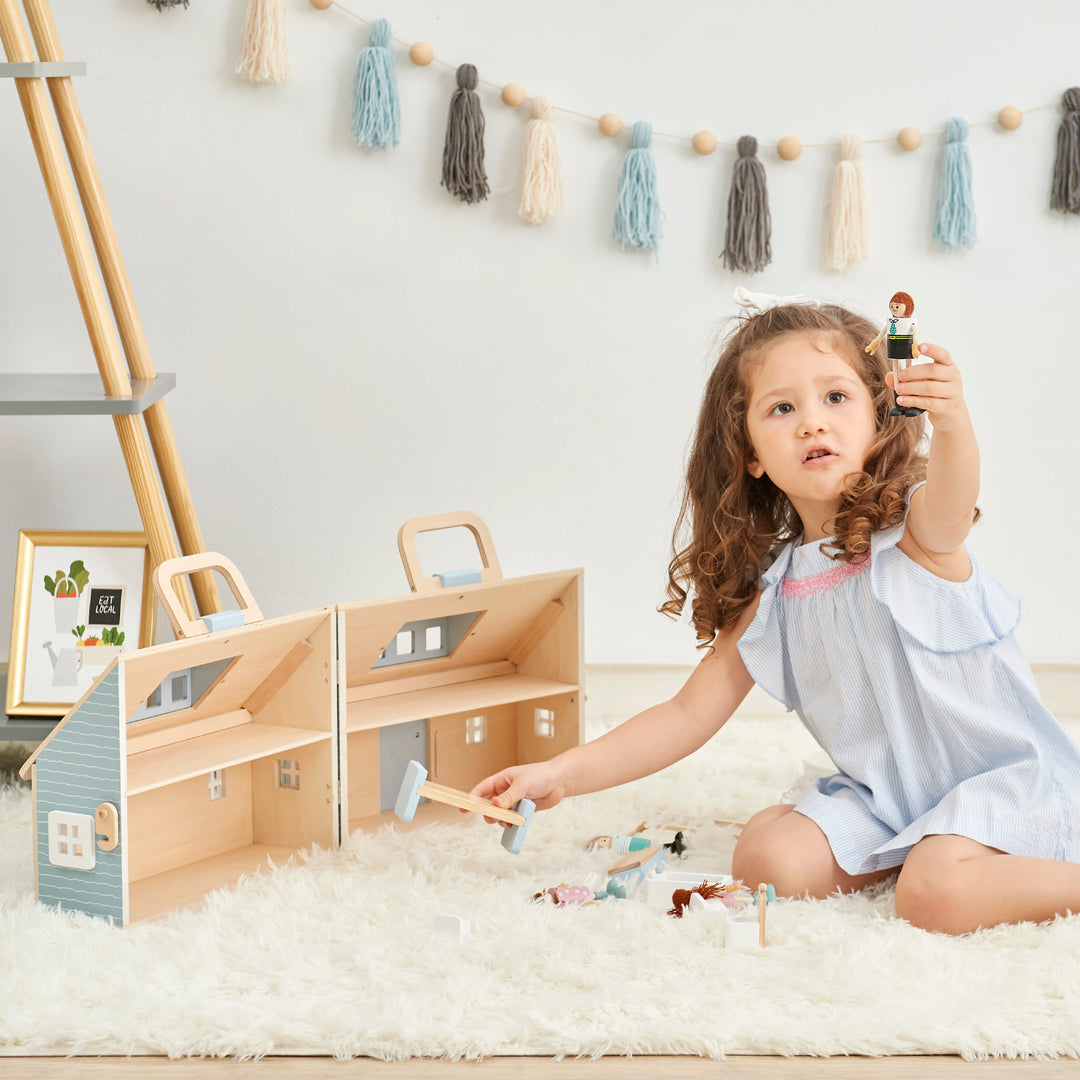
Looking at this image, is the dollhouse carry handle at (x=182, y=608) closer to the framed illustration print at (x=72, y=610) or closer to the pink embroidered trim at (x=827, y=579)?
the framed illustration print at (x=72, y=610)

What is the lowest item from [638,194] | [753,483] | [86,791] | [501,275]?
[86,791]

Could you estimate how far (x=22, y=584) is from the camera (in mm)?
1452

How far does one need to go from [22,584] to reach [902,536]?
1006 mm

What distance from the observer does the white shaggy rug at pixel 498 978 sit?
2.62 ft

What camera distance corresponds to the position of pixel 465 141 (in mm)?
1604

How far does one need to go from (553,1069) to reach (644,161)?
1.20 m

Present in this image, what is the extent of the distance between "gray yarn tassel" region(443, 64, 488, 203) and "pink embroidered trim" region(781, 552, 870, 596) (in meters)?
0.75

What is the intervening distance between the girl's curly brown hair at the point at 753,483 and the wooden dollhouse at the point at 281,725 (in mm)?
199

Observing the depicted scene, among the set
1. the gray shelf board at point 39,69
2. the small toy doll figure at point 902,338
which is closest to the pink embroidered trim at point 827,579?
the small toy doll figure at point 902,338

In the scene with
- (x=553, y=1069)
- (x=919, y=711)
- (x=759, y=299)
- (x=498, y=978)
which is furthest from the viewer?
(x=759, y=299)

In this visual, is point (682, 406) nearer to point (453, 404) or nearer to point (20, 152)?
point (453, 404)

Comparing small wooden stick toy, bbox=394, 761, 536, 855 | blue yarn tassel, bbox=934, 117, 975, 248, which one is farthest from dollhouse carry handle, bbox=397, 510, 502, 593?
blue yarn tassel, bbox=934, 117, 975, 248

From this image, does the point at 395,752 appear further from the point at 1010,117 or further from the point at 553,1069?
the point at 1010,117

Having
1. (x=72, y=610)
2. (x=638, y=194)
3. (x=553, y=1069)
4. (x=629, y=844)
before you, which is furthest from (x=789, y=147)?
(x=553, y=1069)
